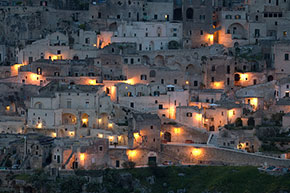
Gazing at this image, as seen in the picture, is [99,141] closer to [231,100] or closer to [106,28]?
[231,100]

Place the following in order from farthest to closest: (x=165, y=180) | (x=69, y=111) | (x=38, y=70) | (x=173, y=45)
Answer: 1. (x=173, y=45)
2. (x=38, y=70)
3. (x=69, y=111)
4. (x=165, y=180)

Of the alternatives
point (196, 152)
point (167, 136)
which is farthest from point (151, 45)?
point (196, 152)

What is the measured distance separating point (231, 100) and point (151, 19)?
1763cm

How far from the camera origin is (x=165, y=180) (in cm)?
6694

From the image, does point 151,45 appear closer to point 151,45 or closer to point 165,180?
point 151,45

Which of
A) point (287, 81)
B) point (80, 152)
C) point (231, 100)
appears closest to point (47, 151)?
point (80, 152)

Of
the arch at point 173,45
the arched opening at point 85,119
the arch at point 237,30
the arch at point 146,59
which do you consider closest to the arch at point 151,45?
the arch at point 173,45

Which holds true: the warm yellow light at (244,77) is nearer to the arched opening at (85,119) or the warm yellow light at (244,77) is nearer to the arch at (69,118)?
the arched opening at (85,119)

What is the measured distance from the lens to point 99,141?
68000mm

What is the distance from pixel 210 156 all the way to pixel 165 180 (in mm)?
Answer: 4547

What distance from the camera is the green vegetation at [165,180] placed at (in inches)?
2537

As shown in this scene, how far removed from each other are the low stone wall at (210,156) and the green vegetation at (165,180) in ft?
3.76

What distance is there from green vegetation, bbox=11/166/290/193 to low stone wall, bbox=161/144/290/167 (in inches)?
45.1

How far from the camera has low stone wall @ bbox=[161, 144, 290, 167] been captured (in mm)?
66438
